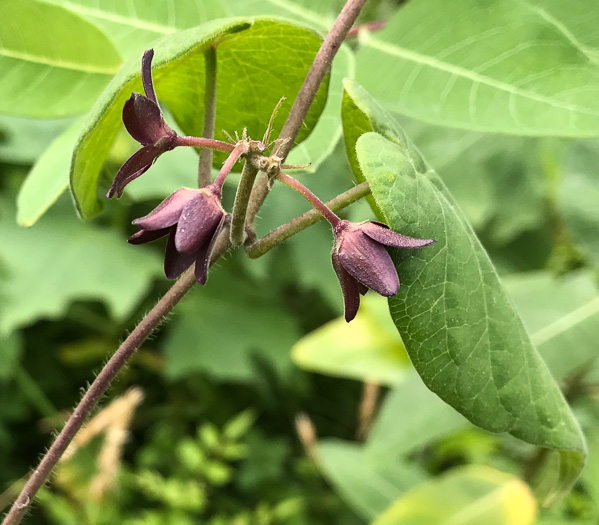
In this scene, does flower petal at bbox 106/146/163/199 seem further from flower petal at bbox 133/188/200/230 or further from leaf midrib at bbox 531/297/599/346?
leaf midrib at bbox 531/297/599/346

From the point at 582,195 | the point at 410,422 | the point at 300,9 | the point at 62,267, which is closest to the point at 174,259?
the point at 300,9

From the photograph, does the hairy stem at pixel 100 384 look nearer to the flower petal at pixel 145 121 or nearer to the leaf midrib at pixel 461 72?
the flower petal at pixel 145 121

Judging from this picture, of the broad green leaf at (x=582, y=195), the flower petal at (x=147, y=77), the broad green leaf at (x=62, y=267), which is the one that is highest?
the flower petal at (x=147, y=77)

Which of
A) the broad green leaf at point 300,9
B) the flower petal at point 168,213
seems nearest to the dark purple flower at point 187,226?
the flower petal at point 168,213

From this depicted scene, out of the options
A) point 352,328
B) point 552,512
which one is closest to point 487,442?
point 552,512

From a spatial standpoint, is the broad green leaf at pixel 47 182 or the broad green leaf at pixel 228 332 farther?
the broad green leaf at pixel 228 332

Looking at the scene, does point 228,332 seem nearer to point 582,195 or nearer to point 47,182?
point 582,195

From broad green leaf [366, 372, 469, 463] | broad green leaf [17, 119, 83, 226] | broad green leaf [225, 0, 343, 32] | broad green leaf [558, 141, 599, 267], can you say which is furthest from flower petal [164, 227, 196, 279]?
broad green leaf [558, 141, 599, 267]
